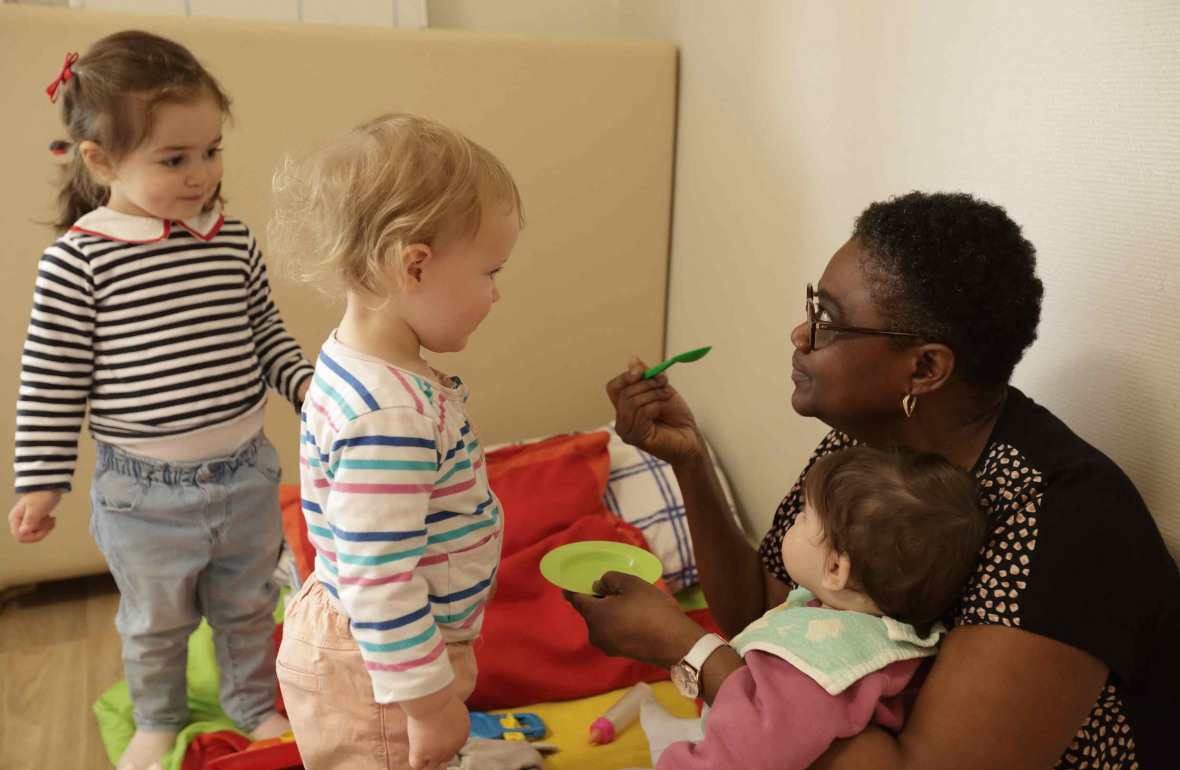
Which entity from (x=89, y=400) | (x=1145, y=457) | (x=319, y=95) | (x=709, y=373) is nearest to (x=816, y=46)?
(x=709, y=373)

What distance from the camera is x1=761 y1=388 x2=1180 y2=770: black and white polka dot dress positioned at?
0.83 metres

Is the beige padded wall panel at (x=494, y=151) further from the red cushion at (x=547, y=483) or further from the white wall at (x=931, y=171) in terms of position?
the red cushion at (x=547, y=483)

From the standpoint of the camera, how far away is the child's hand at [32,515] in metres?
1.28

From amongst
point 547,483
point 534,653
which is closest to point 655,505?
point 547,483

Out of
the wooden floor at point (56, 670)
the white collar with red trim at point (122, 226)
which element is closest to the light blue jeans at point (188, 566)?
the wooden floor at point (56, 670)

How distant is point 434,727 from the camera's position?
34.4 inches

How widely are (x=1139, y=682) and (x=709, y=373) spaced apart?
1.28m

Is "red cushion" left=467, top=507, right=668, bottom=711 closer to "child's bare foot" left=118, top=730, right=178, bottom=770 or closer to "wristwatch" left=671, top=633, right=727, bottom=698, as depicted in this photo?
"child's bare foot" left=118, top=730, right=178, bottom=770

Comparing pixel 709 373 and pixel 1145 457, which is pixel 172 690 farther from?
pixel 1145 457

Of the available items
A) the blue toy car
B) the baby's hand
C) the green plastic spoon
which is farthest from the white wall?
the baby's hand

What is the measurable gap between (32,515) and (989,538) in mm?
1256

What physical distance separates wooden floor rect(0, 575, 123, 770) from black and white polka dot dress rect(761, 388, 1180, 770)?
1506 mm

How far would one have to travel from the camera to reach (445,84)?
1.97m

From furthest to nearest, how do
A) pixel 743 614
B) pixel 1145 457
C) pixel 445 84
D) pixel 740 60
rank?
pixel 445 84
pixel 740 60
pixel 743 614
pixel 1145 457
